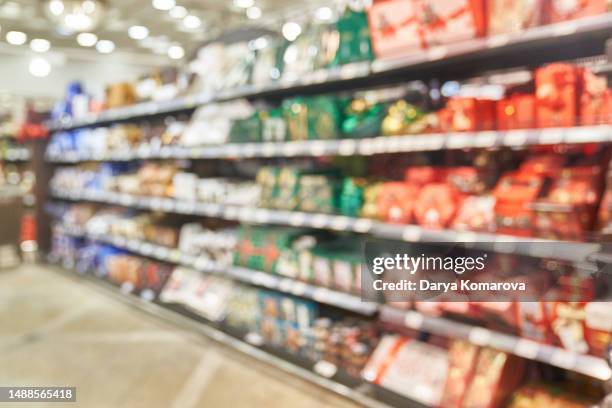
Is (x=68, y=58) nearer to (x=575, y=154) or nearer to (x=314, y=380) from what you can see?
(x=314, y=380)

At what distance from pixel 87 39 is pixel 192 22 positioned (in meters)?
A: 2.71

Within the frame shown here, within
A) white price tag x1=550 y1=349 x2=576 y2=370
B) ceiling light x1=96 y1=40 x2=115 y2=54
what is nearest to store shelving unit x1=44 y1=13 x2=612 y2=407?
white price tag x1=550 y1=349 x2=576 y2=370

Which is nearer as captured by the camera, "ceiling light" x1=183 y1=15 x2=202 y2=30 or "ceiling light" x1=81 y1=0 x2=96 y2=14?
"ceiling light" x1=81 y1=0 x2=96 y2=14

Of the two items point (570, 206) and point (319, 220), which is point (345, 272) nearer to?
point (319, 220)

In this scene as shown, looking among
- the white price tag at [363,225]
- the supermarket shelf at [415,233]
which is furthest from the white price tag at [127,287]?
the white price tag at [363,225]

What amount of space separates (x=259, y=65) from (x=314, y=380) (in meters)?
1.93

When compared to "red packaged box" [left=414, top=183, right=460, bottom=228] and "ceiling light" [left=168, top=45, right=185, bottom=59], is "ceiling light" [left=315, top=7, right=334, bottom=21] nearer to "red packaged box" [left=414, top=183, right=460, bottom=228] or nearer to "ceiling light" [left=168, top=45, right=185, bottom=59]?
"red packaged box" [left=414, top=183, right=460, bottom=228]

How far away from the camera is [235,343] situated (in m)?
3.42

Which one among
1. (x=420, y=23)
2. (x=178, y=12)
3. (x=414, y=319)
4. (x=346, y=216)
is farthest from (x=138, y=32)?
(x=414, y=319)

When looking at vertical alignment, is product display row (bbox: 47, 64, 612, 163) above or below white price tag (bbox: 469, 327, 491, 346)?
above

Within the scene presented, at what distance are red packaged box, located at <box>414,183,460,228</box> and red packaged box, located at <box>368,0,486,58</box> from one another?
25.3 inches

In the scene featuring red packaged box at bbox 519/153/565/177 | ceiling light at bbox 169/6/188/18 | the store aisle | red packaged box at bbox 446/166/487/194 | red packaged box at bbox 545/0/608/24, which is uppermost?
ceiling light at bbox 169/6/188/18

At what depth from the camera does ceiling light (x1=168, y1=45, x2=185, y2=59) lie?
37.9 ft

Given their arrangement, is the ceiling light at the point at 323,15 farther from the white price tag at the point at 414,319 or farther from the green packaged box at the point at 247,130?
the white price tag at the point at 414,319
